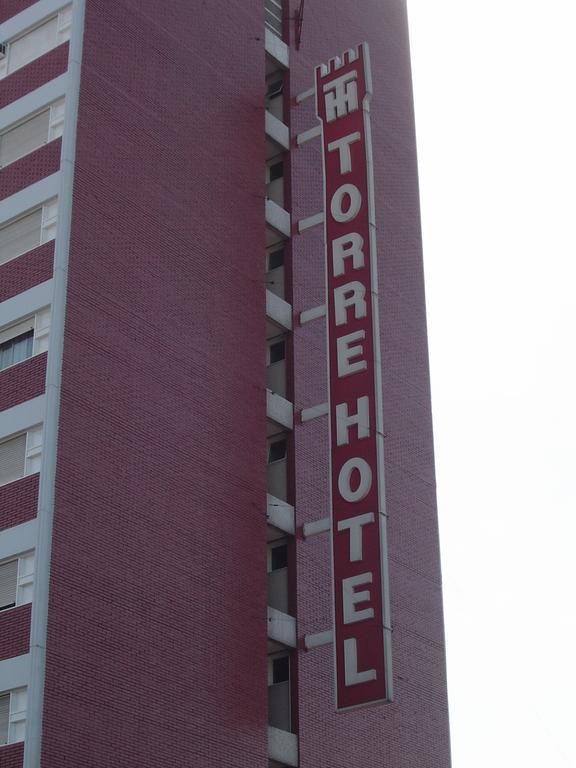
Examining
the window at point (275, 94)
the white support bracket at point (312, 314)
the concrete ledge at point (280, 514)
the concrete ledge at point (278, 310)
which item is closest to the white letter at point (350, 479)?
the concrete ledge at point (280, 514)

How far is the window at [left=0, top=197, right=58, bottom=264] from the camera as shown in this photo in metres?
41.7

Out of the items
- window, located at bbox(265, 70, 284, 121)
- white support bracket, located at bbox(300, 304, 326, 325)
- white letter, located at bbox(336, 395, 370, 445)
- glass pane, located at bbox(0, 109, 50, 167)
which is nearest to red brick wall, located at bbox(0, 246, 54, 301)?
glass pane, located at bbox(0, 109, 50, 167)

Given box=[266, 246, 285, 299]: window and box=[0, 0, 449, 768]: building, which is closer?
box=[0, 0, 449, 768]: building

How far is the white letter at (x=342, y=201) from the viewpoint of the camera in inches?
1757

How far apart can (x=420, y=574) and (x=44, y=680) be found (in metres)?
18.9

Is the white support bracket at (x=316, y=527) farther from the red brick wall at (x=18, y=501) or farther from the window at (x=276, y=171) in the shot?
the window at (x=276, y=171)

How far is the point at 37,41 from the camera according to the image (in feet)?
151

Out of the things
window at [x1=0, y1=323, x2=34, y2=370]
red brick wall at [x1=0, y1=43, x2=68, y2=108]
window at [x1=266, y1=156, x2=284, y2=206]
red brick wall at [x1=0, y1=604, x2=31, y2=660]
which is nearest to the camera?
red brick wall at [x1=0, y1=604, x2=31, y2=660]

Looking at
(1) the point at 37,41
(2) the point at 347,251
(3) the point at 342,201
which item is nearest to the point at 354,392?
(2) the point at 347,251

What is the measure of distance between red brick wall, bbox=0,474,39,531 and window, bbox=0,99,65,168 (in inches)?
450

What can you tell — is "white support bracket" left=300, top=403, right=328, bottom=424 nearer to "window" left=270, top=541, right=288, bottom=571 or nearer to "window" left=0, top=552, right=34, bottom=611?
"window" left=270, top=541, right=288, bottom=571

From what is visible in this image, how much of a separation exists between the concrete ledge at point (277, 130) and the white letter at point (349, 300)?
10.3 meters

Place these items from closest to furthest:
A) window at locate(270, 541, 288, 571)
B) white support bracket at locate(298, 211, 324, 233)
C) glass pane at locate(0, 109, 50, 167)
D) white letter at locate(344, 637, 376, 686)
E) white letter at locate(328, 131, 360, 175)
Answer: white letter at locate(344, 637, 376, 686)
glass pane at locate(0, 109, 50, 167)
window at locate(270, 541, 288, 571)
white letter at locate(328, 131, 360, 175)
white support bracket at locate(298, 211, 324, 233)

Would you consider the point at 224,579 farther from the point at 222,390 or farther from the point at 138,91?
the point at 138,91
